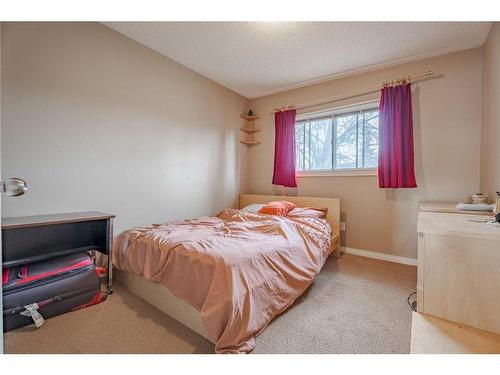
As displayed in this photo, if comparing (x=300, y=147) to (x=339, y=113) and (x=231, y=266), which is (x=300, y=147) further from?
(x=231, y=266)

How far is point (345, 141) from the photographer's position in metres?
3.10

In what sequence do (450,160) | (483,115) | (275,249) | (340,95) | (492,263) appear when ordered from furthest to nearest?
1. (340,95)
2. (450,160)
3. (483,115)
4. (275,249)
5. (492,263)

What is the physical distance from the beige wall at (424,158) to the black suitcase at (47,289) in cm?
284

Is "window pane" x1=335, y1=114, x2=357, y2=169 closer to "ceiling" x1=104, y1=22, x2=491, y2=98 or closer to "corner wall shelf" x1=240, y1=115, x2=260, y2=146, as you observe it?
"ceiling" x1=104, y1=22, x2=491, y2=98

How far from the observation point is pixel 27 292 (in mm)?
1444

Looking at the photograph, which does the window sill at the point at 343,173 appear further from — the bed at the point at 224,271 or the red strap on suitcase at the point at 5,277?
the red strap on suitcase at the point at 5,277

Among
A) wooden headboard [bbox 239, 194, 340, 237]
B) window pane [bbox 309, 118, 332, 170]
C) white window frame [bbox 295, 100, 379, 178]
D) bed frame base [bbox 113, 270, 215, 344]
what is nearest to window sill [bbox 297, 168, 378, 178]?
white window frame [bbox 295, 100, 379, 178]

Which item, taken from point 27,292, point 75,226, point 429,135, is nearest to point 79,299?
point 27,292

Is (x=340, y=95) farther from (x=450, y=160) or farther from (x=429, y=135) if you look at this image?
(x=450, y=160)

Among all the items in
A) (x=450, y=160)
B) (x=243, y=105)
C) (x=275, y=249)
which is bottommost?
(x=275, y=249)

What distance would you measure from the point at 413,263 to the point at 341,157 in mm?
1558

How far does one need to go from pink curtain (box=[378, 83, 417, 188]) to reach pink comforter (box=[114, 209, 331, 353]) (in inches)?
47.1

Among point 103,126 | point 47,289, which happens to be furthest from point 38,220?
point 103,126

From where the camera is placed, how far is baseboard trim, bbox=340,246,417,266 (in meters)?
2.61
